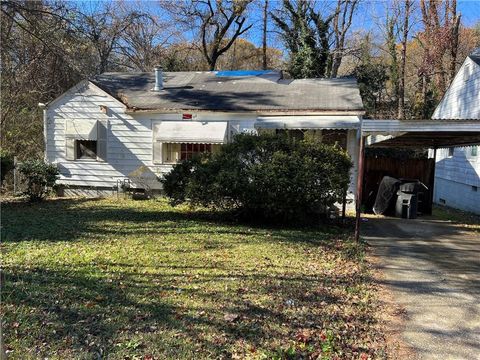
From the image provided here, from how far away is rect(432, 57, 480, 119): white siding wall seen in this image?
14305mm

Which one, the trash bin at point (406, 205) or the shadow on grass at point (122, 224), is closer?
the shadow on grass at point (122, 224)

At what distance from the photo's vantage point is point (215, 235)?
7805 millimetres

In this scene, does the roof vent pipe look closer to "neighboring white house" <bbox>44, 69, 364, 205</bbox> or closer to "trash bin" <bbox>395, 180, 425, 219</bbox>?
"neighboring white house" <bbox>44, 69, 364, 205</bbox>

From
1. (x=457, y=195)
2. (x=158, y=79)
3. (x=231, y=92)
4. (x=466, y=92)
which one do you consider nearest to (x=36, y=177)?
(x=158, y=79)

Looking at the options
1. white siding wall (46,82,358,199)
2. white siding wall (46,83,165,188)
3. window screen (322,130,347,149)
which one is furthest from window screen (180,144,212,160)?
window screen (322,130,347,149)

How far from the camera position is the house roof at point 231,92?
12.7m

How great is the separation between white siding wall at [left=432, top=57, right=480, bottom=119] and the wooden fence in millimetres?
2789

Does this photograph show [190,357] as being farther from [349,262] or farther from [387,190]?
[387,190]

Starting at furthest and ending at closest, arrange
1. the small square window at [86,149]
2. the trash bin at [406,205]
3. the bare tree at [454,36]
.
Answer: the bare tree at [454,36]
the small square window at [86,149]
the trash bin at [406,205]

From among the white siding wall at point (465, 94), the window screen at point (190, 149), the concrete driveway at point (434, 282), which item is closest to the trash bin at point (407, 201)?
the concrete driveway at point (434, 282)

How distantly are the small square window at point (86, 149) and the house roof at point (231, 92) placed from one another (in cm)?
185

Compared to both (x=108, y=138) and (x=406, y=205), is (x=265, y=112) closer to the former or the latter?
(x=406, y=205)

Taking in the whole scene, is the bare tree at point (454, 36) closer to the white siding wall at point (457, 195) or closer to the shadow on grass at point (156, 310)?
the white siding wall at point (457, 195)

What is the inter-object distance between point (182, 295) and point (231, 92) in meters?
10.4
